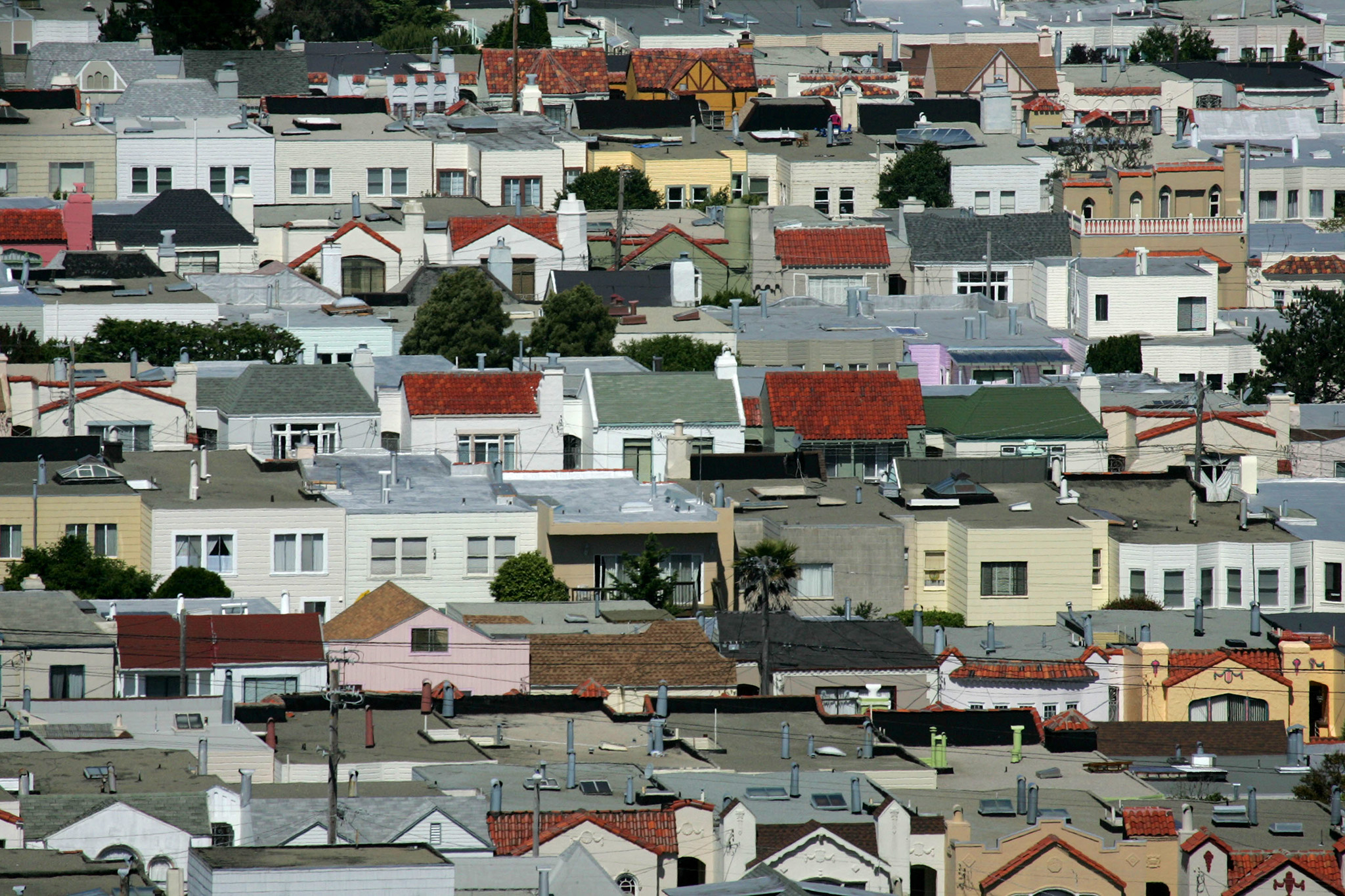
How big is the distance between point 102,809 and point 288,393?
117ft

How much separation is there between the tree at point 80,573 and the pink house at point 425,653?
6079mm

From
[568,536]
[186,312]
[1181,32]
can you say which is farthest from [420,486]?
[1181,32]

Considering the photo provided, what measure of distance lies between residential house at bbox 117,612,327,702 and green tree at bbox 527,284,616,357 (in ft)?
97.2

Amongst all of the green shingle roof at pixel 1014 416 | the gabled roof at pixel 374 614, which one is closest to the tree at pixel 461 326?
the green shingle roof at pixel 1014 416

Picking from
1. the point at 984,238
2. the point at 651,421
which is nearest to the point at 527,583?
the point at 651,421

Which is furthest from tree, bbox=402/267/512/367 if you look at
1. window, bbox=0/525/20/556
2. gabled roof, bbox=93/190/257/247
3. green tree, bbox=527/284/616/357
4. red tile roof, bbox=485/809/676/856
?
red tile roof, bbox=485/809/676/856

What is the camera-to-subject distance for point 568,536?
253ft

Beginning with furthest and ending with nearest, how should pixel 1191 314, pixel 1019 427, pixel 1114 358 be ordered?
pixel 1191 314, pixel 1114 358, pixel 1019 427

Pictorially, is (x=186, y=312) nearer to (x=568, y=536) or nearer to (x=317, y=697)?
(x=568, y=536)

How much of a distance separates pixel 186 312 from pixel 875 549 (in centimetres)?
2804

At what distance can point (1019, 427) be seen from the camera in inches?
3487

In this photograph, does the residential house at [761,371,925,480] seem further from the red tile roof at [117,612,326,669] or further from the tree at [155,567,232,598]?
the red tile roof at [117,612,326,669]

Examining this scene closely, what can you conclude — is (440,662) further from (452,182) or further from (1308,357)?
(452,182)

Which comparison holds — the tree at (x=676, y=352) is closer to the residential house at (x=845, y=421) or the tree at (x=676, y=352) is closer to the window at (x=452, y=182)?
the residential house at (x=845, y=421)
